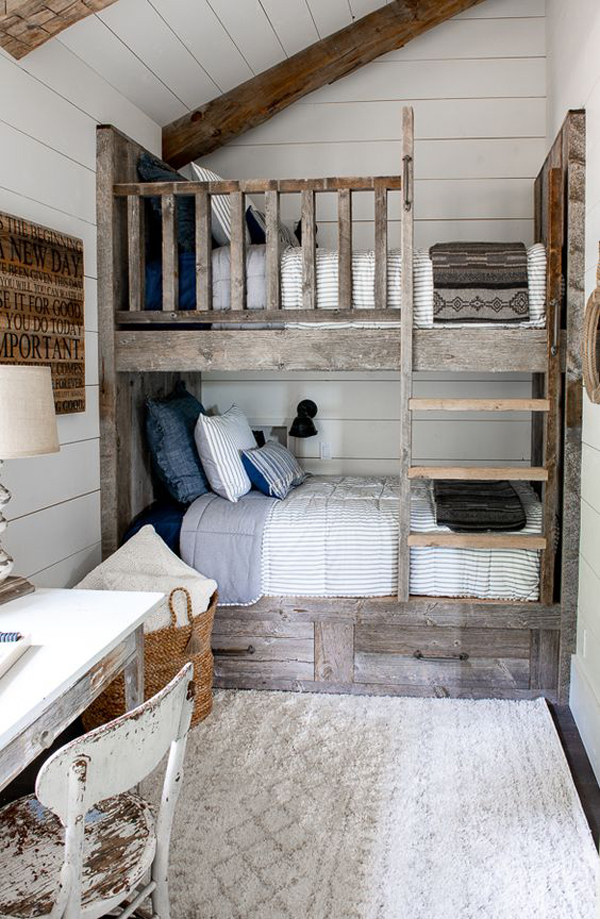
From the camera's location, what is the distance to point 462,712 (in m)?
2.88

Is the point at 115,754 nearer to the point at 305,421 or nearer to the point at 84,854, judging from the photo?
the point at 84,854

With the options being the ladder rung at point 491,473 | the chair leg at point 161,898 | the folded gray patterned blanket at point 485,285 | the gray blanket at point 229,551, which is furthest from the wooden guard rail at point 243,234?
the chair leg at point 161,898

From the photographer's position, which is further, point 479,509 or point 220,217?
A: point 220,217

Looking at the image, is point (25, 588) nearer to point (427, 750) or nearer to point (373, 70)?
point (427, 750)

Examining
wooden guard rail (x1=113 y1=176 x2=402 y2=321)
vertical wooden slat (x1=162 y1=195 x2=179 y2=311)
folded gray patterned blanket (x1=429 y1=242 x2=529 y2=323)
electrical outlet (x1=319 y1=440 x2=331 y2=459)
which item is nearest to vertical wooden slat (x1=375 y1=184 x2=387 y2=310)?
wooden guard rail (x1=113 y1=176 x2=402 y2=321)

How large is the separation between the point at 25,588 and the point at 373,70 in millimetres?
3296

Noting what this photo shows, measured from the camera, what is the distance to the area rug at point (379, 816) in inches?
73.6

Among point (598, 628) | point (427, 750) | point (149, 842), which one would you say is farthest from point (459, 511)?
point (149, 842)

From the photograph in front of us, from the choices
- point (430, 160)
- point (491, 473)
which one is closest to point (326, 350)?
point (491, 473)

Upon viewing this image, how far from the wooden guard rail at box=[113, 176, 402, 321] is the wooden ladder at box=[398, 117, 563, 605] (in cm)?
11

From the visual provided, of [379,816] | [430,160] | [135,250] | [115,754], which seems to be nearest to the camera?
[115,754]

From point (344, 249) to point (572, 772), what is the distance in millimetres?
1993

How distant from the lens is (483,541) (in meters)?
2.89

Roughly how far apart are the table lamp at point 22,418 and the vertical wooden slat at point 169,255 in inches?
Answer: 46.2
